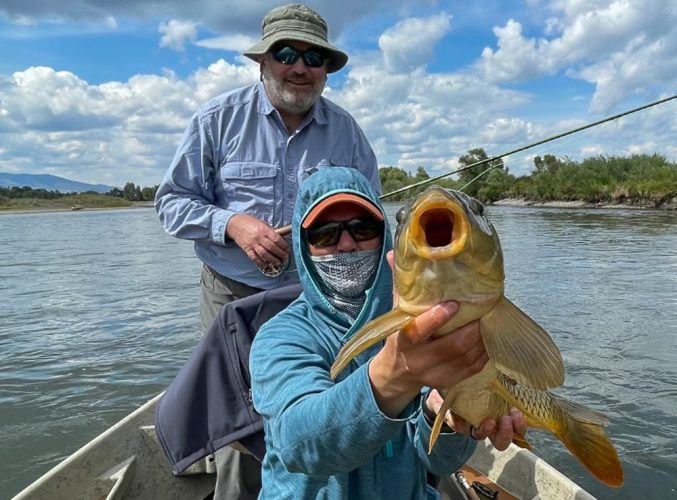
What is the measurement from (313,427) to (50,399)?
721 cm

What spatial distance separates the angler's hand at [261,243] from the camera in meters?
3.43

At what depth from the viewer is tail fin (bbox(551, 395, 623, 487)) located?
2.04 m

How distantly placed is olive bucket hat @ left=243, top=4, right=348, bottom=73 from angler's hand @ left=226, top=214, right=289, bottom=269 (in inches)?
45.4

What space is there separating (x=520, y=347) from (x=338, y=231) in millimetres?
1203

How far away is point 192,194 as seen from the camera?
4090 millimetres

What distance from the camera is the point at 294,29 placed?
388cm


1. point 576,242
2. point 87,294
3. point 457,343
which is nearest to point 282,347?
point 457,343

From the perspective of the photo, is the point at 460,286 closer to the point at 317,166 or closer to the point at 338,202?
the point at 338,202

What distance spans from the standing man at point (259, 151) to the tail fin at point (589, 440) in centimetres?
204

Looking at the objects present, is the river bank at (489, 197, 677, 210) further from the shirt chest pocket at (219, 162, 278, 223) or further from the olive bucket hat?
the shirt chest pocket at (219, 162, 278, 223)

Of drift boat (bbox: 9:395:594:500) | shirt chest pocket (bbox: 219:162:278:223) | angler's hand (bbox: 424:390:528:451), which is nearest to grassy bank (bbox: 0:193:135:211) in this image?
drift boat (bbox: 9:395:594:500)

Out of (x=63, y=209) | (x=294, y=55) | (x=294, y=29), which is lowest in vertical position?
(x=63, y=209)

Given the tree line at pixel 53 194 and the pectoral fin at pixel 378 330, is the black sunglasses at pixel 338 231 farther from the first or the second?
the tree line at pixel 53 194

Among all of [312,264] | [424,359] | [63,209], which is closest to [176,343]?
[312,264]
